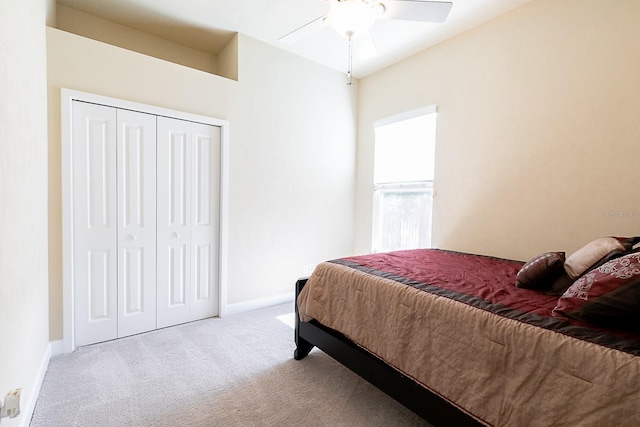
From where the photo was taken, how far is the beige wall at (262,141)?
2.32 meters

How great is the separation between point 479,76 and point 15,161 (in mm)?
3467

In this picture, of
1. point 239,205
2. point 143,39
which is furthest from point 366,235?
point 143,39

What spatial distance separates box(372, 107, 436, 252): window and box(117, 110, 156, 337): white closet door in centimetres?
257

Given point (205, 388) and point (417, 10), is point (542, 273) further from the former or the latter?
point (205, 388)

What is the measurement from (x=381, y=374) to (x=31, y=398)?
6.43 feet

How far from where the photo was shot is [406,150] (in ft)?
11.6

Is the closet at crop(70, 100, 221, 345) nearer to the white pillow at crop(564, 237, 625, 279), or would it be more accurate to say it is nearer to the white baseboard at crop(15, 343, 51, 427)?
the white baseboard at crop(15, 343, 51, 427)

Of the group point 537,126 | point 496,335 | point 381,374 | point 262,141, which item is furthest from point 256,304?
point 537,126

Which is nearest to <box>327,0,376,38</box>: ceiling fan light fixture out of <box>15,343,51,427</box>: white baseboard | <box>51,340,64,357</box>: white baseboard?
<box>15,343,51,427</box>: white baseboard

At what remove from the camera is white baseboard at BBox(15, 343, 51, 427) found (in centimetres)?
151

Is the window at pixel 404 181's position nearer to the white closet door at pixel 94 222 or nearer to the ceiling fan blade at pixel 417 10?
the ceiling fan blade at pixel 417 10

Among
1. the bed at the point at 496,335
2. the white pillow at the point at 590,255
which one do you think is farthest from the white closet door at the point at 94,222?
the white pillow at the point at 590,255

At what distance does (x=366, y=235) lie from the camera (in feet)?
13.4

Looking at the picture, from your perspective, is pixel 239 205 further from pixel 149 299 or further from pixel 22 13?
pixel 22 13
